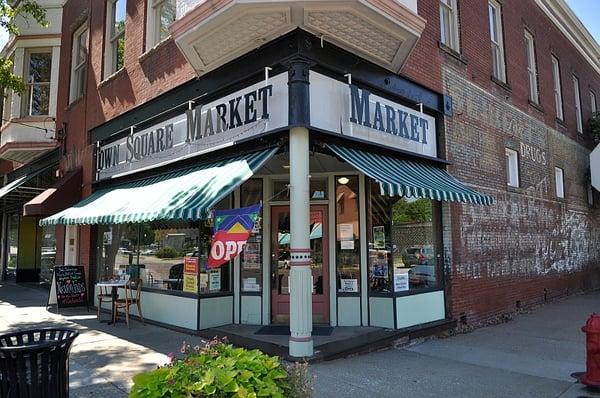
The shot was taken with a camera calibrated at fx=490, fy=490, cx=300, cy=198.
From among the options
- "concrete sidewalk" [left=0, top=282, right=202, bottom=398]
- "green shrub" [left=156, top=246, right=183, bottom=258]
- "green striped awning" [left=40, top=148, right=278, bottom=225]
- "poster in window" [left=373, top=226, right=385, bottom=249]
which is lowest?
"concrete sidewalk" [left=0, top=282, right=202, bottom=398]

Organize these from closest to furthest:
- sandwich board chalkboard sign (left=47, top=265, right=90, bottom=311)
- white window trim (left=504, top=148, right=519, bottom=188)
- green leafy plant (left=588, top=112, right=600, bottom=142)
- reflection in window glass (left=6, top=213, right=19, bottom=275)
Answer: sandwich board chalkboard sign (left=47, top=265, right=90, bottom=311), white window trim (left=504, top=148, right=519, bottom=188), green leafy plant (left=588, top=112, right=600, bottom=142), reflection in window glass (left=6, top=213, right=19, bottom=275)

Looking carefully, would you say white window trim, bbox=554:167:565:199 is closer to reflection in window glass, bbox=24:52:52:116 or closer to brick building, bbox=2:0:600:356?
brick building, bbox=2:0:600:356

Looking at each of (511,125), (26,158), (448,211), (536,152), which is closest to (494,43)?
(511,125)

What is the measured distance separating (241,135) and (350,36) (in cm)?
221

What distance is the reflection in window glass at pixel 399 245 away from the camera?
337 inches

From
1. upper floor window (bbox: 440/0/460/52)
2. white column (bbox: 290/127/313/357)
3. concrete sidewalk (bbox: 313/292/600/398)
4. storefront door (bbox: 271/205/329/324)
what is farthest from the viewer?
upper floor window (bbox: 440/0/460/52)

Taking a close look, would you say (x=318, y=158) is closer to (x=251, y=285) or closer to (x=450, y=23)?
(x=251, y=285)

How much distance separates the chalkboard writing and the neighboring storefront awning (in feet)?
5.25

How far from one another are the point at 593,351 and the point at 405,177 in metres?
3.28

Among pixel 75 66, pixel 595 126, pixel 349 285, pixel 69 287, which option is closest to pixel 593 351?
pixel 349 285

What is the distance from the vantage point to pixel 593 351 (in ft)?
18.6

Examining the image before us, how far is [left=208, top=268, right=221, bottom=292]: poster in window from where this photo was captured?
8.85 meters

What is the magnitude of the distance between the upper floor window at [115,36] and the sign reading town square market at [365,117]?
715cm

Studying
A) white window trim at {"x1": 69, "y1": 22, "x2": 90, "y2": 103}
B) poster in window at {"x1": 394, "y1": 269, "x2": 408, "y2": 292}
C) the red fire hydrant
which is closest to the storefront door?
poster in window at {"x1": 394, "y1": 269, "x2": 408, "y2": 292}
